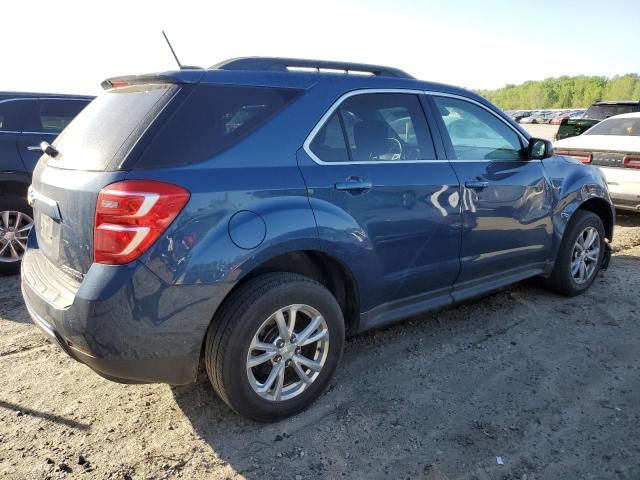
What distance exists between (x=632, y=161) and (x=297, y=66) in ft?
18.1

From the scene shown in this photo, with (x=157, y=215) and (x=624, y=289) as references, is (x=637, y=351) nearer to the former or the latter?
(x=624, y=289)

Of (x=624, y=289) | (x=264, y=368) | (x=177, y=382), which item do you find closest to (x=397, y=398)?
(x=264, y=368)

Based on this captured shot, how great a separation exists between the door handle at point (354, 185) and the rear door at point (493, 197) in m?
0.85

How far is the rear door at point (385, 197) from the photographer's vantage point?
2.81 metres

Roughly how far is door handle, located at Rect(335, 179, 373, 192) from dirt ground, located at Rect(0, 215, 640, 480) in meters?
1.20

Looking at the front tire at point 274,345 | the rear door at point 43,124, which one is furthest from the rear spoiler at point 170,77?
the rear door at point 43,124

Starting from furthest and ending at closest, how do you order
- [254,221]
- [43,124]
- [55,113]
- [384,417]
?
[55,113] → [43,124] → [384,417] → [254,221]

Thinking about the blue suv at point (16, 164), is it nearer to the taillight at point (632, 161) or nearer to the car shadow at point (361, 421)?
the car shadow at point (361, 421)

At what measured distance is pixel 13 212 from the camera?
518 centimetres

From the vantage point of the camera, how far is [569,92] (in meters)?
113

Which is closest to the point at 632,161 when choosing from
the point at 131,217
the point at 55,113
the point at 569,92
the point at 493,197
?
the point at 493,197

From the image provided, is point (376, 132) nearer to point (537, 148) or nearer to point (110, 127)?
point (110, 127)

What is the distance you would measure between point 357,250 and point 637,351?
89.1 inches

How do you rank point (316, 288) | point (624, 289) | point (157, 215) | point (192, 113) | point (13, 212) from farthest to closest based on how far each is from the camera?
point (13, 212), point (624, 289), point (316, 288), point (192, 113), point (157, 215)
